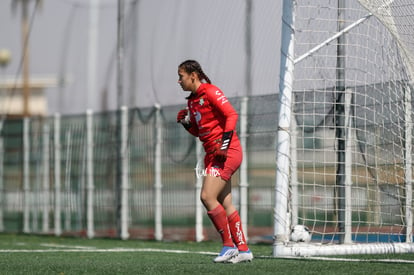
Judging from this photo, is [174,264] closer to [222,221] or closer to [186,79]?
[222,221]

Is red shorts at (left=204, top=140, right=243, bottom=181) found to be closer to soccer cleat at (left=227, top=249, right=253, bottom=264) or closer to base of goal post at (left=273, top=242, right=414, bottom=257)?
soccer cleat at (left=227, top=249, right=253, bottom=264)

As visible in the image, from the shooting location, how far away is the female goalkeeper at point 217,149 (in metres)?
9.15

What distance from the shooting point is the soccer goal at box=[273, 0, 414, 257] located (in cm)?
1021

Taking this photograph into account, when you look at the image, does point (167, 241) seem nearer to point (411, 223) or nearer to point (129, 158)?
point (129, 158)

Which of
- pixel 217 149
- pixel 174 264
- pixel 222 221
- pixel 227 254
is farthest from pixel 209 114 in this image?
pixel 174 264

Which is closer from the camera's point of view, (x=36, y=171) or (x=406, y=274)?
(x=406, y=274)

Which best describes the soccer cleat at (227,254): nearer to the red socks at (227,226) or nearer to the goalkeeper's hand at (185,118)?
the red socks at (227,226)

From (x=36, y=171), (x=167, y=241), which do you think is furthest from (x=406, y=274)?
(x=36, y=171)

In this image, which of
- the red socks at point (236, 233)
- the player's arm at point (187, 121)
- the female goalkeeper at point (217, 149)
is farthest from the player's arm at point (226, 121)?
the red socks at point (236, 233)

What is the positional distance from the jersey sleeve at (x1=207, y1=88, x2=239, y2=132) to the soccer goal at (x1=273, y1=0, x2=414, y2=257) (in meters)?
1.19

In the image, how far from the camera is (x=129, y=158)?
54.3 ft

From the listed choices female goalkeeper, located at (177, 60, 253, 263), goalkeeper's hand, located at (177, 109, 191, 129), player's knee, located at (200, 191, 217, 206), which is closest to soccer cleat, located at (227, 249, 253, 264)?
female goalkeeper, located at (177, 60, 253, 263)

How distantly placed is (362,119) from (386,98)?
49cm

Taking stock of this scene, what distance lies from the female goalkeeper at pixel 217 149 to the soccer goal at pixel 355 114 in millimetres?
913
